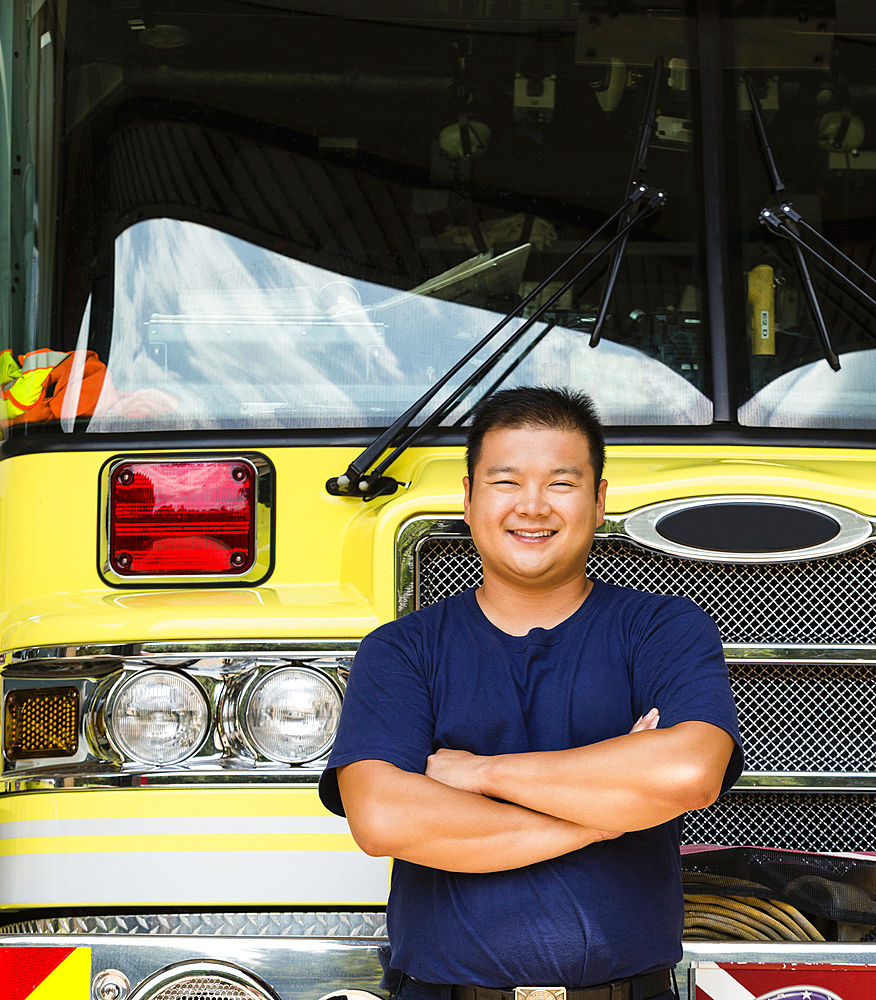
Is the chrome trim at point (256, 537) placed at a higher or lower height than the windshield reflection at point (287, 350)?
lower

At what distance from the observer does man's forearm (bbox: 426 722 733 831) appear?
1.73 meters

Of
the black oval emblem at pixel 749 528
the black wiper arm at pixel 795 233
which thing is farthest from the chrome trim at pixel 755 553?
the black wiper arm at pixel 795 233

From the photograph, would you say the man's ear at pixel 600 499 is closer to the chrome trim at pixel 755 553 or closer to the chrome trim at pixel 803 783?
the chrome trim at pixel 755 553

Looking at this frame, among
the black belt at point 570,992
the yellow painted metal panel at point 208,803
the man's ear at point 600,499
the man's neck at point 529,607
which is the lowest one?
the black belt at point 570,992

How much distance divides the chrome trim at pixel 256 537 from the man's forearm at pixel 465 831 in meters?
0.77

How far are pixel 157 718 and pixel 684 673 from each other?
3.51 ft

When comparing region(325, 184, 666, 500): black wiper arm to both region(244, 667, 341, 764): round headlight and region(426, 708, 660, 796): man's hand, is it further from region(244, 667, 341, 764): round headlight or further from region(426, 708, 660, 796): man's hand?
region(426, 708, 660, 796): man's hand

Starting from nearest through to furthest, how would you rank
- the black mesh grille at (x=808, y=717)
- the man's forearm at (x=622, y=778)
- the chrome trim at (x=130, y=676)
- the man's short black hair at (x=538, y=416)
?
the man's forearm at (x=622, y=778), the man's short black hair at (x=538, y=416), the chrome trim at (x=130, y=676), the black mesh grille at (x=808, y=717)

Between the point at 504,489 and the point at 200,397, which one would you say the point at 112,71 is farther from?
the point at 504,489

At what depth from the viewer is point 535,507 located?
1.92 meters

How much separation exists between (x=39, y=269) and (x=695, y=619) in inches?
63.3

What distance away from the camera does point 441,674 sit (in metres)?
1.92

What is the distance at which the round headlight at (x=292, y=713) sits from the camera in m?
2.34

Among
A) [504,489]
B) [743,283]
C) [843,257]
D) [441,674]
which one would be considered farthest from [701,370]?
[441,674]
